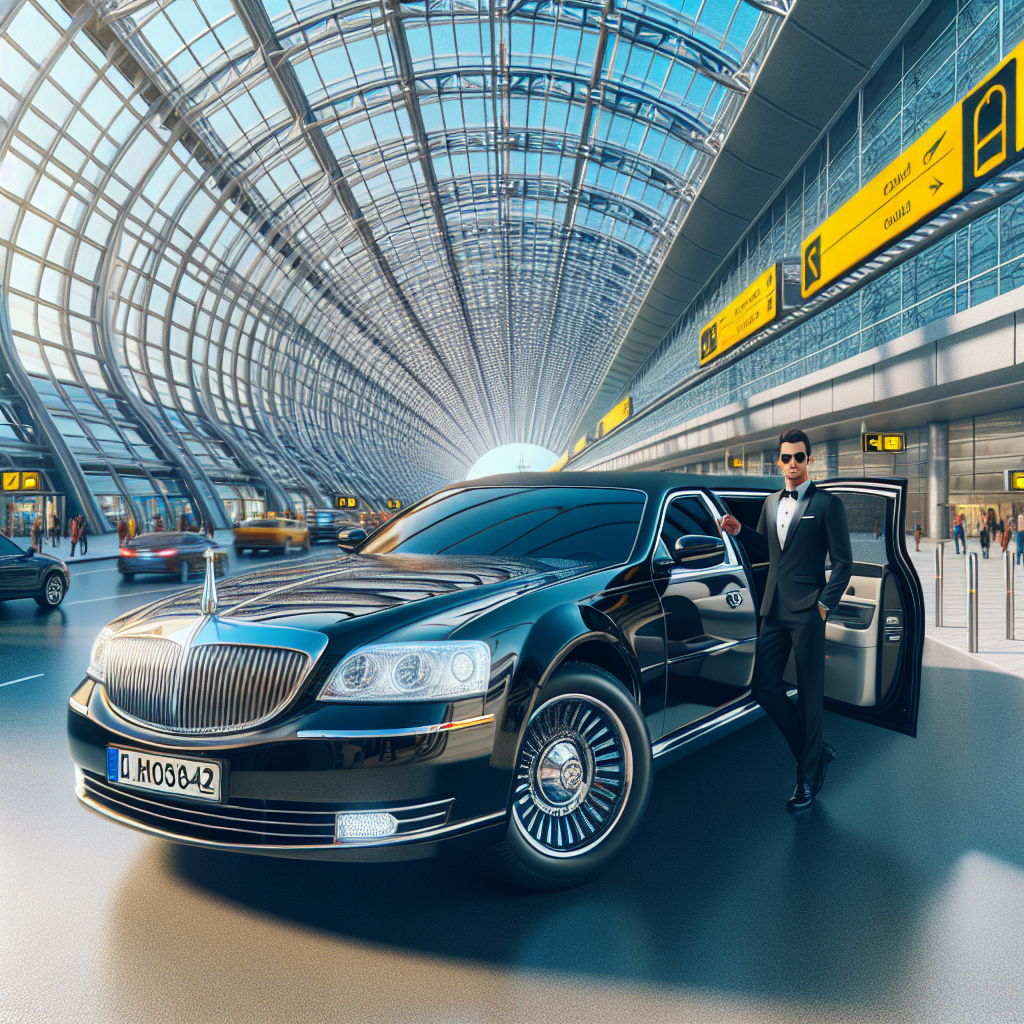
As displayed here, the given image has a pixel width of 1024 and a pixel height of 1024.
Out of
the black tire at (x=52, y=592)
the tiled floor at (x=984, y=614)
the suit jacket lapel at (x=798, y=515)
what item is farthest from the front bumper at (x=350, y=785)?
the black tire at (x=52, y=592)

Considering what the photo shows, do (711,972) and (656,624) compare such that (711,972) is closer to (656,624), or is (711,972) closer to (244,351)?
(656,624)

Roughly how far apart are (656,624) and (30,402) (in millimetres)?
31851

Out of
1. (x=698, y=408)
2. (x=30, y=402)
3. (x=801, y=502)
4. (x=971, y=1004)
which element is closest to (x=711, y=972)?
(x=971, y=1004)

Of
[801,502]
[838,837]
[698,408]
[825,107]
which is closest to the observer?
[838,837]

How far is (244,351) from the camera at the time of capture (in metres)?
49.3

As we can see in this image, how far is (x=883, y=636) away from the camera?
454 centimetres

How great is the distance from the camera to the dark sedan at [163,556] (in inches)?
687

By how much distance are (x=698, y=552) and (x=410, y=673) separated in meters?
A: 1.95

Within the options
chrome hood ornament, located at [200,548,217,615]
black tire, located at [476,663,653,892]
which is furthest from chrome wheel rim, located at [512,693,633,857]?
chrome hood ornament, located at [200,548,217,615]

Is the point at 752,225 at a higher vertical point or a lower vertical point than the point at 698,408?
higher

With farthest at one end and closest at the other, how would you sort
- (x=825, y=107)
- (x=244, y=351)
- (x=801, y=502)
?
1. (x=244, y=351)
2. (x=825, y=107)
3. (x=801, y=502)

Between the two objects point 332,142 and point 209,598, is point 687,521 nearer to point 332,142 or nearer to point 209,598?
point 209,598

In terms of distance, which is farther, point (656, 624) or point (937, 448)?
point (937, 448)

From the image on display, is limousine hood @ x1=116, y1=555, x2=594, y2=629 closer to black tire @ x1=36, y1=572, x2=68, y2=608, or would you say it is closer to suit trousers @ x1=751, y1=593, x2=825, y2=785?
suit trousers @ x1=751, y1=593, x2=825, y2=785
